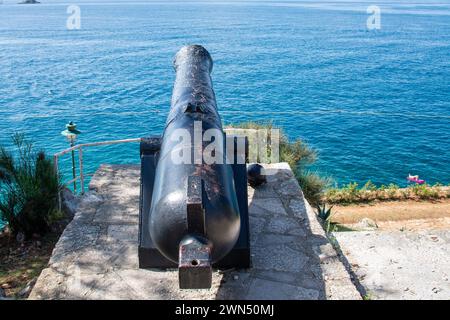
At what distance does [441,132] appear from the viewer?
1072 inches

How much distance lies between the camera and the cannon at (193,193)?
12.0 feet

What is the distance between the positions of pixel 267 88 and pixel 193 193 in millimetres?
32114

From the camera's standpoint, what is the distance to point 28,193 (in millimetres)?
7004

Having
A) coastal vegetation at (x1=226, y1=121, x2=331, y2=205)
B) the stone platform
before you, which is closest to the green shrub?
the stone platform

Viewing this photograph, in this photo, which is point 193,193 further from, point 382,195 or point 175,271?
point 382,195

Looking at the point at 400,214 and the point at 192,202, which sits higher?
the point at 192,202

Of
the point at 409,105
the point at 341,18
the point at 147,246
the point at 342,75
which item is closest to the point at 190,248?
the point at 147,246

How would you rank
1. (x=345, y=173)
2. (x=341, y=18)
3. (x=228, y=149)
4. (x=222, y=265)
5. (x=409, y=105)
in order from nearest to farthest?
(x=222, y=265), (x=228, y=149), (x=345, y=173), (x=409, y=105), (x=341, y=18)

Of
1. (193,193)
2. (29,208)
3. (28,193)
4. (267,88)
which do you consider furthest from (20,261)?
(267,88)

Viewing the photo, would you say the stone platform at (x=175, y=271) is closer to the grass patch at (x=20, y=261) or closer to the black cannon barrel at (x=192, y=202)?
the grass patch at (x=20, y=261)

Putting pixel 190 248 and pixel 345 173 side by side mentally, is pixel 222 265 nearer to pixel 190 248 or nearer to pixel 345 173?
pixel 190 248

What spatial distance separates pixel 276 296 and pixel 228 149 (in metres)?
1.93

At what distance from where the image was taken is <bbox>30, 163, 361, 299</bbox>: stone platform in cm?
509

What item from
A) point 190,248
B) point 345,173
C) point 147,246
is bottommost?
point 345,173
